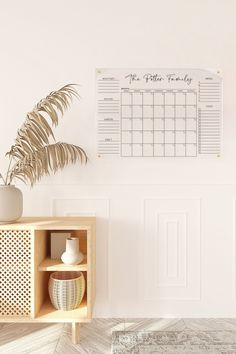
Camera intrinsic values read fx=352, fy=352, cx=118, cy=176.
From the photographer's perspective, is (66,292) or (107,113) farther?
(107,113)

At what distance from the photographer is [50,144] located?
2521 millimetres

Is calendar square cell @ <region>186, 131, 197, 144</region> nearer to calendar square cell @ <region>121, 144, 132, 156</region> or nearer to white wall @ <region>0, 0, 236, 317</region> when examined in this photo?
white wall @ <region>0, 0, 236, 317</region>

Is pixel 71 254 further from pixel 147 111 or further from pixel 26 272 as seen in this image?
pixel 147 111

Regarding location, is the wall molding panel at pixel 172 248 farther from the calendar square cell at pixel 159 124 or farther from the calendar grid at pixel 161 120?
the calendar square cell at pixel 159 124

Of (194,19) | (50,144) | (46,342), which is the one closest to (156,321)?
(46,342)

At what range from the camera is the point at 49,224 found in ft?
6.99

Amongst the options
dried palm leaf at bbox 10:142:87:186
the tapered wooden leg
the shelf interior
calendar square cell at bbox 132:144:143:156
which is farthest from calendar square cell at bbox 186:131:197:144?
the tapered wooden leg

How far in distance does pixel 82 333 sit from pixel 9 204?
97 cm

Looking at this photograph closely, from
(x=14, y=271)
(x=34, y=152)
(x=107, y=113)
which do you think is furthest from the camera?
(x=107, y=113)

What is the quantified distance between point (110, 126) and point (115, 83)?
311 millimetres

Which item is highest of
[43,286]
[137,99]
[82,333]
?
[137,99]

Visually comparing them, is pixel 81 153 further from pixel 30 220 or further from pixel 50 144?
pixel 30 220

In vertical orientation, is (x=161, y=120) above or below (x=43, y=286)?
above

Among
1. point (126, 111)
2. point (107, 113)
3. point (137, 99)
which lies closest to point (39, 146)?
point (107, 113)
